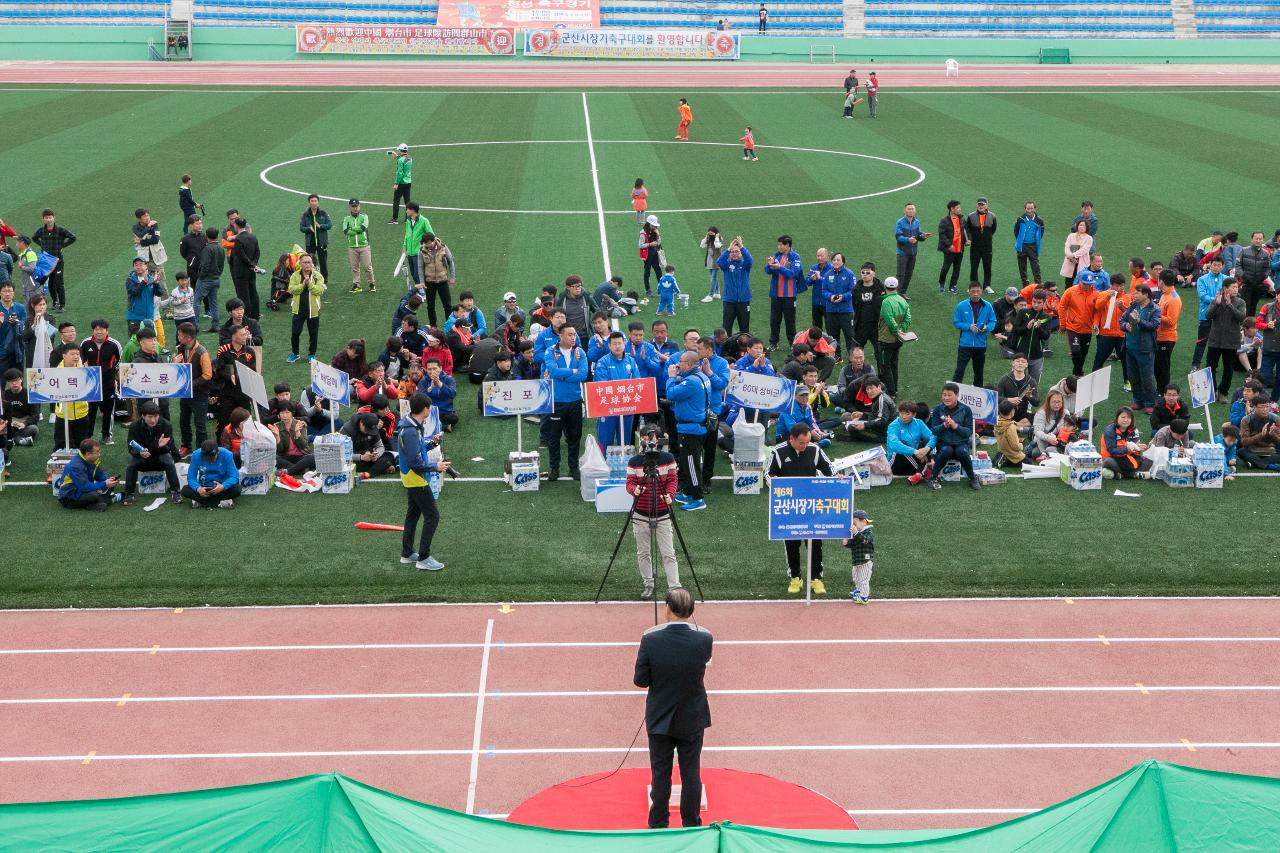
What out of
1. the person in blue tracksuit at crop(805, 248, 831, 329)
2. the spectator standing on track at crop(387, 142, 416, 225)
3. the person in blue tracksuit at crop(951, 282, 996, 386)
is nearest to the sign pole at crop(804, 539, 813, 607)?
the person in blue tracksuit at crop(951, 282, 996, 386)

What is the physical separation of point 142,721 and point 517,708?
3.21 metres

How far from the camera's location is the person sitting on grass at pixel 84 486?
17.2m

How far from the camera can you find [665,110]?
5328 centimetres

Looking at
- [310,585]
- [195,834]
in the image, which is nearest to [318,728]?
[310,585]

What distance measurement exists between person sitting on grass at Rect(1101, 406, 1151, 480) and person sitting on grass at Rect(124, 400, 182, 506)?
11743 mm

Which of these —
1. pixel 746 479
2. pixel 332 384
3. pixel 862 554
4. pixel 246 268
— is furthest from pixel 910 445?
pixel 246 268

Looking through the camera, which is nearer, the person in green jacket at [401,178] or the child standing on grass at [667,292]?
the child standing on grass at [667,292]

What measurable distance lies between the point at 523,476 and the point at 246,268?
9.57 m

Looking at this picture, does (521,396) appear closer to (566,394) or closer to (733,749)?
(566,394)

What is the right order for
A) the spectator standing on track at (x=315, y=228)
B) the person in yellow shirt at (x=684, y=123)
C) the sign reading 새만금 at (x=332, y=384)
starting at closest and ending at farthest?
1. the sign reading 새만금 at (x=332, y=384)
2. the spectator standing on track at (x=315, y=228)
3. the person in yellow shirt at (x=684, y=123)

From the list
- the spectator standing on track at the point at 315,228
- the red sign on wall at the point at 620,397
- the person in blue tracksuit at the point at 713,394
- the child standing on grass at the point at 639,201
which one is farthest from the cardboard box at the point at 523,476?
the child standing on grass at the point at 639,201

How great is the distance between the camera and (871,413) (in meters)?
20.0

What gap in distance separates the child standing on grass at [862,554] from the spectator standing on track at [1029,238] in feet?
45.1

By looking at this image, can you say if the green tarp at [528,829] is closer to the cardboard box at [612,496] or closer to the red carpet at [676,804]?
the red carpet at [676,804]
